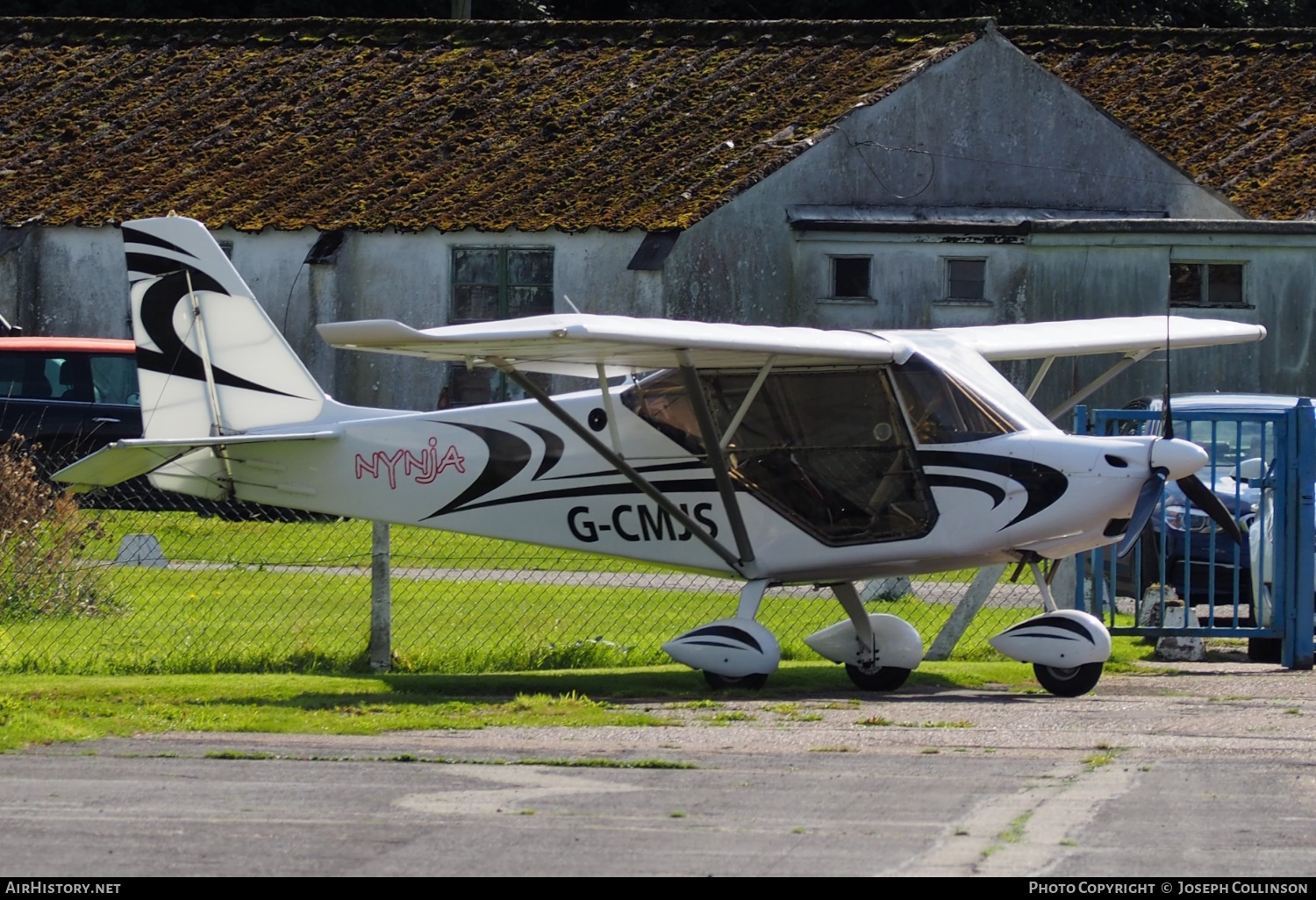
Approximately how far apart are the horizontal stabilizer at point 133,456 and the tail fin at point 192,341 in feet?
0.86

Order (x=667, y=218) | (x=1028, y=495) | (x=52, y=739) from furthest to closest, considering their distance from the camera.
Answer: (x=667, y=218)
(x=1028, y=495)
(x=52, y=739)

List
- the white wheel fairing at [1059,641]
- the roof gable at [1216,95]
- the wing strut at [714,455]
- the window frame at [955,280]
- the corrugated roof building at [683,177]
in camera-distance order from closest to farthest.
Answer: the white wheel fairing at [1059,641] < the wing strut at [714,455] < the corrugated roof building at [683,177] < the window frame at [955,280] < the roof gable at [1216,95]

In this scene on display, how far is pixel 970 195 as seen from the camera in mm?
27516

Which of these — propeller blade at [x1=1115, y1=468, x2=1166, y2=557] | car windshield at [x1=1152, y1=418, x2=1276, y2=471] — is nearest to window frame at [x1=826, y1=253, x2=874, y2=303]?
car windshield at [x1=1152, y1=418, x2=1276, y2=471]

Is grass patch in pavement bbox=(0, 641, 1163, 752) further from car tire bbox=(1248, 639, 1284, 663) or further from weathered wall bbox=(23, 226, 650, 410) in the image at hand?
weathered wall bbox=(23, 226, 650, 410)

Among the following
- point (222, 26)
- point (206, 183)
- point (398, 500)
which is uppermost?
point (222, 26)

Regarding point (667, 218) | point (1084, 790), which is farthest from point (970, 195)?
point (1084, 790)

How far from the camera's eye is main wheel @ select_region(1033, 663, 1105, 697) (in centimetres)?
1144

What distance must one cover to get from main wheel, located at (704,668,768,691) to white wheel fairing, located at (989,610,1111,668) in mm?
1421

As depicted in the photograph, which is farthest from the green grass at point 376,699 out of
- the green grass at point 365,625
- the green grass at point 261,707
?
the green grass at point 365,625

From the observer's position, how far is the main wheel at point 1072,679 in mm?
11438

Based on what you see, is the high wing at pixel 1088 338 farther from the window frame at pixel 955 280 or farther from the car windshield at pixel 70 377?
the window frame at pixel 955 280

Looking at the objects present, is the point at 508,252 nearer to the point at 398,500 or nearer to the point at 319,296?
the point at 319,296

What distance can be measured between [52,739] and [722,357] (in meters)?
4.43
